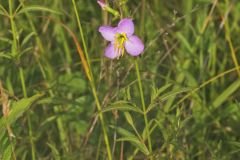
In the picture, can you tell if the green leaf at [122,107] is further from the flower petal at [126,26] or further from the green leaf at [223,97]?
the green leaf at [223,97]

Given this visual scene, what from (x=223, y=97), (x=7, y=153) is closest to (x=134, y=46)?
(x=7, y=153)

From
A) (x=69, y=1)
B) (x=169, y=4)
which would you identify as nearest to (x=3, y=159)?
(x=69, y=1)

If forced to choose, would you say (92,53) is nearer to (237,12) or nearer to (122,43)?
(237,12)

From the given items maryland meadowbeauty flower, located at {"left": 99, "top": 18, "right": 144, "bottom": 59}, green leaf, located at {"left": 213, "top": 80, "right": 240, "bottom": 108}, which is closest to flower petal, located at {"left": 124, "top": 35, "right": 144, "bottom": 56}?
maryland meadowbeauty flower, located at {"left": 99, "top": 18, "right": 144, "bottom": 59}

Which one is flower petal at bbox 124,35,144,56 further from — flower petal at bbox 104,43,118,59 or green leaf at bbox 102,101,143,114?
green leaf at bbox 102,101,143,114

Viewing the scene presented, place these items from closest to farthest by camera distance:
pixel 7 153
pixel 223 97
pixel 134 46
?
1. pixel 134 46
2. pixel 7 153
3. pixel 223 97

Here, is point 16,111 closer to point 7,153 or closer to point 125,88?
point 7,153

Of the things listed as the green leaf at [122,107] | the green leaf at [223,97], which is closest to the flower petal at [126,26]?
the green leaf at [122,107]
